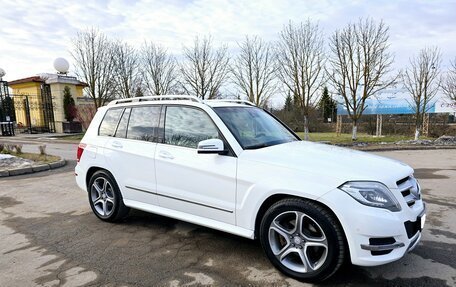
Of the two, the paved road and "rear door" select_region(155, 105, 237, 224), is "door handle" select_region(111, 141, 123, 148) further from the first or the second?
the paved road

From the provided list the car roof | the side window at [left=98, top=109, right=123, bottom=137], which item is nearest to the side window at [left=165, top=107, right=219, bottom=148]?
the car roof

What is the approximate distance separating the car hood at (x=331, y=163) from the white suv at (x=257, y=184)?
0.04 ft

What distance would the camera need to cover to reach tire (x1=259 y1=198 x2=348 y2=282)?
9.26 feet

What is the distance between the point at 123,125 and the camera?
181 inches

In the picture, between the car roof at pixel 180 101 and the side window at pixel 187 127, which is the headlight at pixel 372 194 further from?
the car roof at pixel 180 101

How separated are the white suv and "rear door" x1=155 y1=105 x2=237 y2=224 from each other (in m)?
0.01

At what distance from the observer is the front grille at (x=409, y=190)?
2.96 meters

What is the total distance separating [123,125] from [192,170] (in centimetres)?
162

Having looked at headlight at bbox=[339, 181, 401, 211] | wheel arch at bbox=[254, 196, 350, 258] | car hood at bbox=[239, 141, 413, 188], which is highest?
car hood at bbox=[239, 141, 413, 188]

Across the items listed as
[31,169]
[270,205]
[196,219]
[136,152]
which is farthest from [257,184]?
[31,169]

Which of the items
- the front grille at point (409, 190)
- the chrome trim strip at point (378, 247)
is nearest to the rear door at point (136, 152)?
the chrome trim strip at point (378, 247)

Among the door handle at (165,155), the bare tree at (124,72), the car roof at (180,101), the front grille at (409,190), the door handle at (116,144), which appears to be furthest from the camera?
the bare tree at (124,72)

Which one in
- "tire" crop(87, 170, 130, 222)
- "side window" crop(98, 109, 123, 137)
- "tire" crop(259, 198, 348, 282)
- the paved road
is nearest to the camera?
"tire" crop(259, 198, 348, 282)

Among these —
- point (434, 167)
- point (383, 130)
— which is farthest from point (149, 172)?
point (383, 130)
